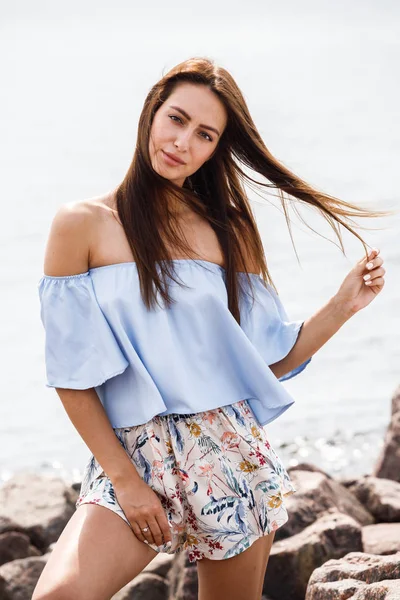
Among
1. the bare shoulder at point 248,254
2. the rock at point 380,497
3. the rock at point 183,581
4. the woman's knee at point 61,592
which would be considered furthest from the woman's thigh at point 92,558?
the rock at point 380,497

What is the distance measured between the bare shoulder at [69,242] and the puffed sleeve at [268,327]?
60 cm

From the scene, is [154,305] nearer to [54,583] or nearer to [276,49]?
[54,583]

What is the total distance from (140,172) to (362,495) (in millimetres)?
2577

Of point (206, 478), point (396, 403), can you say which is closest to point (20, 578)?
point (206, 478)

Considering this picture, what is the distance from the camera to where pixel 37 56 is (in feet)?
82.1

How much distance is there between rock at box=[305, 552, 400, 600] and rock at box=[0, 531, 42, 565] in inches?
74.8

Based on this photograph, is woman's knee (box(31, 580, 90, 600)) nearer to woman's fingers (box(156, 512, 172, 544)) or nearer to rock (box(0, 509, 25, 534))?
woman's fingers (box(156, 512, 172, 544))

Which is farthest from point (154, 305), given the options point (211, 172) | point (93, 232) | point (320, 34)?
point (320, 34)

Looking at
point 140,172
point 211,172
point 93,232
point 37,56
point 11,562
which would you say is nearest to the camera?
point 93,232

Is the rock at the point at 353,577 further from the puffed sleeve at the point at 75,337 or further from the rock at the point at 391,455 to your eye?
the rock at the point at 391,455

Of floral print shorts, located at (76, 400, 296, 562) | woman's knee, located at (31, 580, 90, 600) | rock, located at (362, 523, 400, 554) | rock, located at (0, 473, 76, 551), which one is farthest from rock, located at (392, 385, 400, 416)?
woman's knee, located at (31, 580, 90, 600)

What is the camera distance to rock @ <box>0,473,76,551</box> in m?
4.59

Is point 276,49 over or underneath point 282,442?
over

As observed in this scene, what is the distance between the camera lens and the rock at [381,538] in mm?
4062
